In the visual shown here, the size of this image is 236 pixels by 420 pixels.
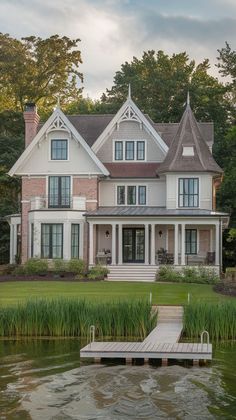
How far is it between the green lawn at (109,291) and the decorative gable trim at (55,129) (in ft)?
27.7

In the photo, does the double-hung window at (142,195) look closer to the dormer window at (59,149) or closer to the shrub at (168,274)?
the dormer window at (59,149)

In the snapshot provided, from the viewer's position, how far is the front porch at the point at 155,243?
38469 mm

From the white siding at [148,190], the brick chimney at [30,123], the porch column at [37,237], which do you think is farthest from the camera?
the brick chimney at [30,123]

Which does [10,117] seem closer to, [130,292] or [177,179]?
[177,179]

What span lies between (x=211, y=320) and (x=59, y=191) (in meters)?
21.9

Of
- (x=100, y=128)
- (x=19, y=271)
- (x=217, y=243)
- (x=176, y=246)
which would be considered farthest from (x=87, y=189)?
(x=217, y=243)

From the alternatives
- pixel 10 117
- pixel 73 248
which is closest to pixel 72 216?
pixel 73 248

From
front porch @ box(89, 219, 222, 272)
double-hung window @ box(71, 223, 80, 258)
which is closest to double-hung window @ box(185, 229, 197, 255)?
Answer: front porch @ box(89, 219, 222, 272)

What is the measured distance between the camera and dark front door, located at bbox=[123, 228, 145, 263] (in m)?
41.3

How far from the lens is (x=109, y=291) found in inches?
1153

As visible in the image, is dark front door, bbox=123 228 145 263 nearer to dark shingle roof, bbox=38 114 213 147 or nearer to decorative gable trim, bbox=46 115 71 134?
dark shingle roof, bbox=38 114 213 147

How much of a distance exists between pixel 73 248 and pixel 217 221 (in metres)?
8.24

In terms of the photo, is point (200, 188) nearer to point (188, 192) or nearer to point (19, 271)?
point (188, 192)

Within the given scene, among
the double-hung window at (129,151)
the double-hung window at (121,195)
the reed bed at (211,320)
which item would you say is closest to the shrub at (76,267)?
the double-hung window at (121,195)
